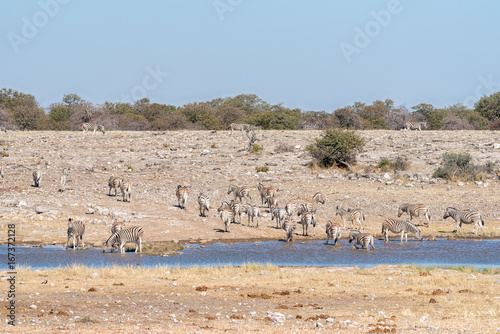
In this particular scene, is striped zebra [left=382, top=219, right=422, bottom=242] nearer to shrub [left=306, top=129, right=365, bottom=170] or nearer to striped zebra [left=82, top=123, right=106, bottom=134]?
shrub [left=306, top=129, right=365, bottom=170]

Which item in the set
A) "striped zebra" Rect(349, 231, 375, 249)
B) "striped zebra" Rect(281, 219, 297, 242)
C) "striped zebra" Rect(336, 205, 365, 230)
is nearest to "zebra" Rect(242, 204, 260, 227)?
"striped zebra" Rect(281, 219, 297, 242)

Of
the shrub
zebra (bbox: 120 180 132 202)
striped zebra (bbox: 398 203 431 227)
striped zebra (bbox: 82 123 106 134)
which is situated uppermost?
striped zebra (bbox: 82 123 106 134)

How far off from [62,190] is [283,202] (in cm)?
1056

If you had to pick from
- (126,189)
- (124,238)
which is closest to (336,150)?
(126,189)

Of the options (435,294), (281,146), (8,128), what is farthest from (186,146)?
(435,294)

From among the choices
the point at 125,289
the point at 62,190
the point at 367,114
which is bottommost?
the point at 125,289

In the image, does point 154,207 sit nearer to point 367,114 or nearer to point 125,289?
point 125,289

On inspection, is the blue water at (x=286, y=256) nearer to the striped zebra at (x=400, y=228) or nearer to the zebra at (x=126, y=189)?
the striped zebra at (x=400, y=228)

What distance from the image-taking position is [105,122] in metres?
62.0

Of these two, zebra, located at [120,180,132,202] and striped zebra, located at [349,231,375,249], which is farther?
zebra, located at [120,180,132,202]

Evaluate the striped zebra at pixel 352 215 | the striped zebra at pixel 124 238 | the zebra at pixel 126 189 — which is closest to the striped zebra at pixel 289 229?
the striped zebra at pixel 352 215

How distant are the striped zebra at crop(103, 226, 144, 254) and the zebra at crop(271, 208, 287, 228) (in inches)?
273

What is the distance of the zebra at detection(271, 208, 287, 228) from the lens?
28.5 m

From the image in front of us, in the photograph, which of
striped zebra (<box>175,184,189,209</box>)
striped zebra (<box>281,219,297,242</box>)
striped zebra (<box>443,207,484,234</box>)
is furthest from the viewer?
striped zebra (<box>175,184,189,209</box>)
